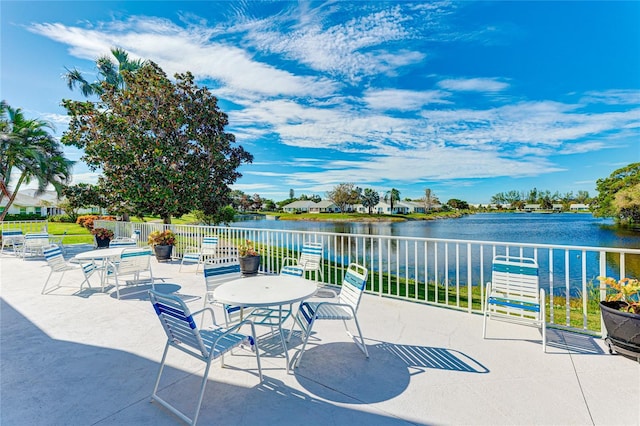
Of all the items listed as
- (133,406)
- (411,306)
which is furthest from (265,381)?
(411,306)

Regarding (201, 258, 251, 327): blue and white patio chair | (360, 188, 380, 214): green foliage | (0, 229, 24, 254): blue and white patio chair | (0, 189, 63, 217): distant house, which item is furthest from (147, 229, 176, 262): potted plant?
(360, 188, 380, 214): green foliage

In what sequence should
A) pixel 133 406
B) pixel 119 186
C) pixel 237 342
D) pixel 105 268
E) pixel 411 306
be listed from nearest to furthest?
pixel 133 406 → pixel 237 342 → pixel 411 306 → pixel 105 268 → pixel 119 186

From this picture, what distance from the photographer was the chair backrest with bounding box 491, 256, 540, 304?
A: 11.4 ft

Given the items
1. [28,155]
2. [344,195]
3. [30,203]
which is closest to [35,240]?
[28,155]

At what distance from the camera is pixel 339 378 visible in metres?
2.52

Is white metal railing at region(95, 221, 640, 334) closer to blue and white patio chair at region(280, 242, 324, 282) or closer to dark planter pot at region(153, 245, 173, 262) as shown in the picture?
blue and white patio chair at region(280, 242, 324, 282)

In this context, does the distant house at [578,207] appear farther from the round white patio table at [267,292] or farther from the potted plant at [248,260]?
the round white patio table at [267,292]

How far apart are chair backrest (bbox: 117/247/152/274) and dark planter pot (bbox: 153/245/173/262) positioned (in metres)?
3.19

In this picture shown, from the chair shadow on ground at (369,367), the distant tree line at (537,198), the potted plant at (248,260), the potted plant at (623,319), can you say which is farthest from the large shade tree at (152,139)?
the distant tree line at (537,198)

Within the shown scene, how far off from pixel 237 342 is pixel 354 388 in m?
1.02

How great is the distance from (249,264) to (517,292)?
4807 millimetres

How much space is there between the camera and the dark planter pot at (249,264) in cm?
632

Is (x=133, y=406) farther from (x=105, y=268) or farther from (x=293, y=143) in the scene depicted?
(x=293, y=143)

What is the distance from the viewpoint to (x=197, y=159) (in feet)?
41.3
